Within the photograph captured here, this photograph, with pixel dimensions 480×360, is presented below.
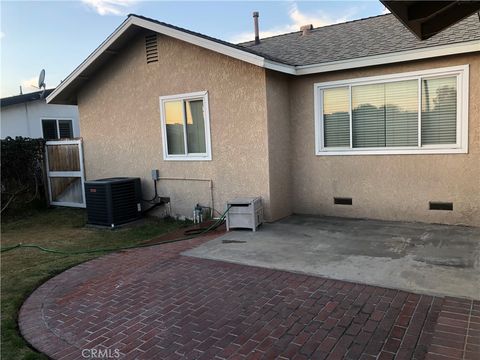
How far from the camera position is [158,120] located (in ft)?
30.3

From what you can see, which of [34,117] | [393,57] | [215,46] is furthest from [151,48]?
[34,117]

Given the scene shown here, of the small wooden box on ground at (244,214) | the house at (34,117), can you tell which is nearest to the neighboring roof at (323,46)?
the small wooden box on ground at (244,214)

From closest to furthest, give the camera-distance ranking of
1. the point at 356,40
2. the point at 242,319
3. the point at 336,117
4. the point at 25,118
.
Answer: the point at 242,319 → the point at 336,117 → the point at 356,40 → the point at 25,118

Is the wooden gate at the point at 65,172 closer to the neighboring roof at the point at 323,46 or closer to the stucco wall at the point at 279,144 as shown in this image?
the neighboring roof at the point at 323,46

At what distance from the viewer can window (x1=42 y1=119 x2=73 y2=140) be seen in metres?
14.5

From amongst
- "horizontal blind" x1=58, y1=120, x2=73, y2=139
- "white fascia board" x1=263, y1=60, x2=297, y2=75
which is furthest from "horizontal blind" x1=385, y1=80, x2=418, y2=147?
"horizontal blind" x1=58, y1=120, x2=73, y2=139

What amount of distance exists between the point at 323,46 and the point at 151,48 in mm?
4044

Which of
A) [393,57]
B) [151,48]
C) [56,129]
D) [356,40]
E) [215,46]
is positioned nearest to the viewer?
[393,57]

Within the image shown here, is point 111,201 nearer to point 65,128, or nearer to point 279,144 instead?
point 279,144

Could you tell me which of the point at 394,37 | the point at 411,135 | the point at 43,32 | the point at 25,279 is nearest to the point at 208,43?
the point at 394,37

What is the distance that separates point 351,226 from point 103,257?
4.49 meters

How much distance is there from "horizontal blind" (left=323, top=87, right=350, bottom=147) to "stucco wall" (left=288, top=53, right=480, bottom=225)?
11.1 inches

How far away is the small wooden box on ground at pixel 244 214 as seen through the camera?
7250 mm

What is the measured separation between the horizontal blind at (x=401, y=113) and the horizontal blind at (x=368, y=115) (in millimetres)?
113
